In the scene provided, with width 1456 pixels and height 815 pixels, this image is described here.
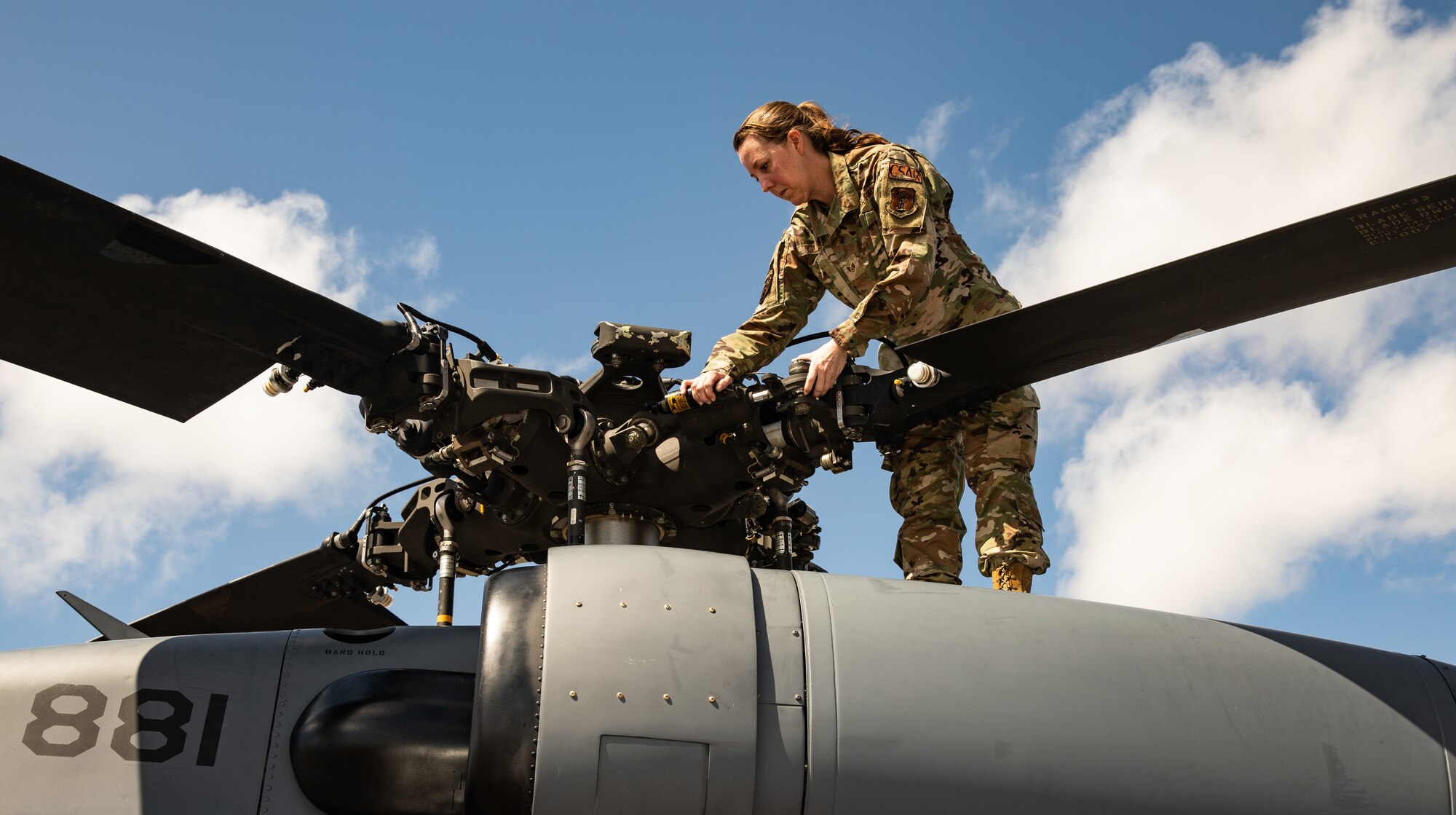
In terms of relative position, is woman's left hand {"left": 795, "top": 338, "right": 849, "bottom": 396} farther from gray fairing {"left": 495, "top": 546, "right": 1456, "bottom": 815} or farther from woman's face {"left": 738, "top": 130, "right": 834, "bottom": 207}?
gray fairing {"left": 495, "top": 546, "right": 1456, "bottom": 815}

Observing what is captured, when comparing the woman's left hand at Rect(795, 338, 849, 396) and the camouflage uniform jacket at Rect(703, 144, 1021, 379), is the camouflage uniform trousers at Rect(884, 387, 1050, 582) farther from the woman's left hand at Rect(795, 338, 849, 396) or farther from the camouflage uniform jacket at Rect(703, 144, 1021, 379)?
the woman's left hand at Rect(795, 338, 849, 396)

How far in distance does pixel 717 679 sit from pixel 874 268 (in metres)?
2.34

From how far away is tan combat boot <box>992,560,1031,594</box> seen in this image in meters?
4.72

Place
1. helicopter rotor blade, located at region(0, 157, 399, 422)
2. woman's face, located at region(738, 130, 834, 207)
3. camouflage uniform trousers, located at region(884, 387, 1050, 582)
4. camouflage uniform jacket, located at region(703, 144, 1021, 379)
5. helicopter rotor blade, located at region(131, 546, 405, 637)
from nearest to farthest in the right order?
helicopter rotor blade, located at region(0, 157, 399, 422), camouflage uniform jacket, located at region(703, 144, 1021, 379), camouflage uniform trousers, located at region(884, 387, 1050, 582), woman's face, located at region(738, 130, 834, 207), helicopter rotor blade, located at region(131, 546, 405, 637)

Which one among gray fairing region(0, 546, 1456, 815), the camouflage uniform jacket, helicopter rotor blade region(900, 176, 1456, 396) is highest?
the camouflage uniform jacket

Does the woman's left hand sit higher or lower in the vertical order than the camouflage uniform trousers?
higher

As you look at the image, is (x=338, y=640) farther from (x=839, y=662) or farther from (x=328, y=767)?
(x=839, y=662)

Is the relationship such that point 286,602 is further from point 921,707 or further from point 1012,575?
point 921,707

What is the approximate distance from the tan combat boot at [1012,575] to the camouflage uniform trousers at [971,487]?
3 cm

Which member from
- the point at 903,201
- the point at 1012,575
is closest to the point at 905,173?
the point at 903,201

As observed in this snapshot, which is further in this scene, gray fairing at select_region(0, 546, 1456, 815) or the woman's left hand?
the woman's left hand

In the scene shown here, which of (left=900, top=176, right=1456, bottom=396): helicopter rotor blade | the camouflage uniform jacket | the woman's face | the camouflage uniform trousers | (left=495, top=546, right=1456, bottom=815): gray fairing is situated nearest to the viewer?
(left=495, top=546, right=1456, bottom=815): gray fairing

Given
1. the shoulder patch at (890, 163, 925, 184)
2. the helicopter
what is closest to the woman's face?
the shoulder patch at (890, 163, 925, 184)

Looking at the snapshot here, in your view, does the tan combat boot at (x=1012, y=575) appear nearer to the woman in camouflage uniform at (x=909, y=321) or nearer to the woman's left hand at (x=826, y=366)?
the woman in camouflage uniform at (x=909, y=321)
